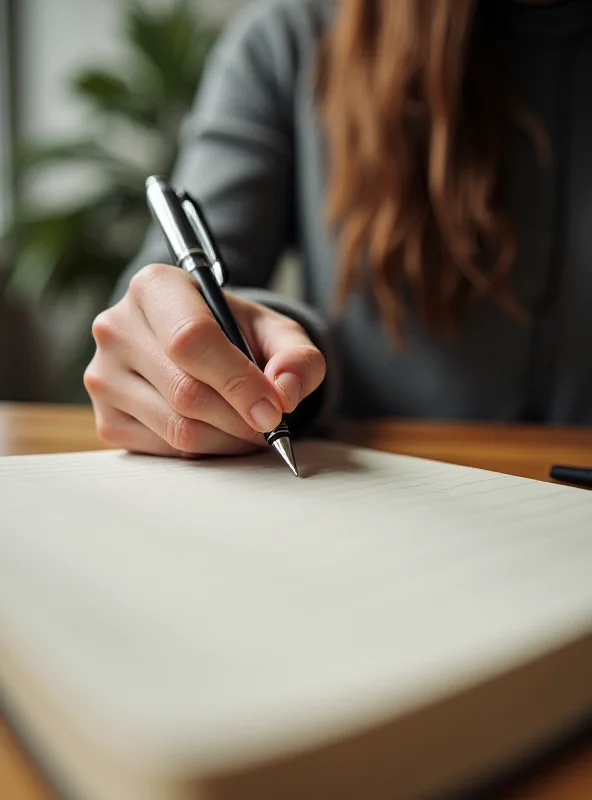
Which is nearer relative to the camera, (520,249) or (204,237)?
(204,237)

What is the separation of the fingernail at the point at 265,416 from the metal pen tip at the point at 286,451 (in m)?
0.01

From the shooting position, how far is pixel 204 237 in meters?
0.46

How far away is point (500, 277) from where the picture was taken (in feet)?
2.37

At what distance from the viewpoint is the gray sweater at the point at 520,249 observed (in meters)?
0.78

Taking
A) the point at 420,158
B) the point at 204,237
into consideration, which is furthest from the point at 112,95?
the point at 204,237

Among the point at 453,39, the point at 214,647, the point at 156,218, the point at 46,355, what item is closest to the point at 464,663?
the point at 214,647

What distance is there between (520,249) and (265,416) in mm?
529

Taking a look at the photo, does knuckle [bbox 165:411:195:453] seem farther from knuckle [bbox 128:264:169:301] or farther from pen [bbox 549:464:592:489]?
pen [bbox 549:464:592:489]

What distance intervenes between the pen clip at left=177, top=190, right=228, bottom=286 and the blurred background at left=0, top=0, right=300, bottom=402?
58.1 inches

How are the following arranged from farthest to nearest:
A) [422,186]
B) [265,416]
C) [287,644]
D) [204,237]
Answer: [422,186]
[204,237]
[265,416]
[287,644]

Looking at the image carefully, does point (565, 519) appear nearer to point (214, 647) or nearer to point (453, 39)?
point (214, 647)

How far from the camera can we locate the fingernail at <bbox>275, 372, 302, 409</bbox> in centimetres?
35

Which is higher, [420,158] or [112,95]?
[112,95]

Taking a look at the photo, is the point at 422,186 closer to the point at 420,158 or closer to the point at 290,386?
the point at 420,158
